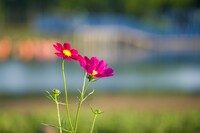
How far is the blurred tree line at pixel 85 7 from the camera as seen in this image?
45594 mm

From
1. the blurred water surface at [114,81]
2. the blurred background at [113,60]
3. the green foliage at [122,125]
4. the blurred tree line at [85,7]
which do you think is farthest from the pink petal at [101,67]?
the blurred tree line at [85,7]

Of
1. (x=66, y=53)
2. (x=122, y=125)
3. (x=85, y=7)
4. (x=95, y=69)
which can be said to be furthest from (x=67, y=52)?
(x=85, y=7)

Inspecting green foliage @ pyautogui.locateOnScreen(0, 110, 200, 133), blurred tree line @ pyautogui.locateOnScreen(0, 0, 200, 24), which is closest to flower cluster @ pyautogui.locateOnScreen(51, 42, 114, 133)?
green foliage @ pyautogui.locateOnScreen(0, 110, 200, 133)

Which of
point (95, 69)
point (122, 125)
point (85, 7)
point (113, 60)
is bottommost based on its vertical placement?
point (85, 7)

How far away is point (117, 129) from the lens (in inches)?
174

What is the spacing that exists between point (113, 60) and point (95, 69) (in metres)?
23.5

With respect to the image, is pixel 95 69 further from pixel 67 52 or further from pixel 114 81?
pixel 114 81

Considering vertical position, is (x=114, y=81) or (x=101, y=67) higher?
(x=101, y=67)

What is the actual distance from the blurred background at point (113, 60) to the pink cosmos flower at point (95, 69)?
50.5 inches

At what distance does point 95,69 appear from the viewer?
2035mm

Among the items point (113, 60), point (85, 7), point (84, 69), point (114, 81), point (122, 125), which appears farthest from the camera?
point (85, 7)

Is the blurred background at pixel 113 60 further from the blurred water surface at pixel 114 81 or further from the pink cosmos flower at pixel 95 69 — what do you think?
the pink cosmos flower at pixel 95 69

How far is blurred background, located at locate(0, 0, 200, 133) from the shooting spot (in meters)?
5.21

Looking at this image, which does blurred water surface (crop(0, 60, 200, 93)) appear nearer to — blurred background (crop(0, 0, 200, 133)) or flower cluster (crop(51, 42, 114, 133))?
blurred background (crop(0, 0, 200, 133))
